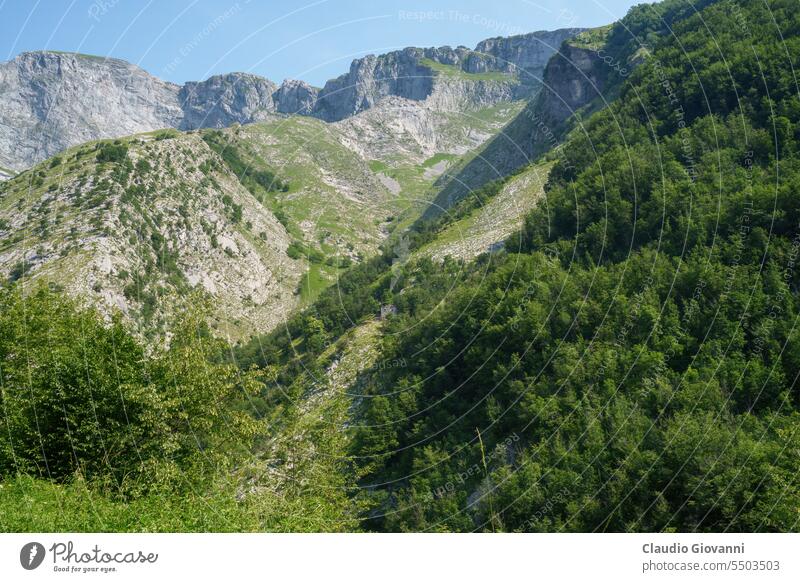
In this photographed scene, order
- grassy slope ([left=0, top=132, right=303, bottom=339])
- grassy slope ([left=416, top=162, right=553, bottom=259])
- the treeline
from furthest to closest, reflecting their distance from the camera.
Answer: grassy slope ([left=0, top=132, right=303, bottom=339]) < grassy slope ([left=416, top=162, right=553, bottom=259]) < the treeline

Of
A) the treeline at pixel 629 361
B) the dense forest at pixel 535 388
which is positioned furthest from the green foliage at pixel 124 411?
the treeline at pixel 629 361

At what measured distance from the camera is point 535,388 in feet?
142

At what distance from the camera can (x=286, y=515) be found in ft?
69.6

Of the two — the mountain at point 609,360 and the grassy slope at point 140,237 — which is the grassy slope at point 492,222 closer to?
the mountain at point 609,360

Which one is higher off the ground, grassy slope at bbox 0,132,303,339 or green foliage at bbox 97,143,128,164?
green foliage at bbox 97,143,128,164

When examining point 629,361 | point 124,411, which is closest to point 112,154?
point 124,411

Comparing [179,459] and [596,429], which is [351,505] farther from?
[596,429]

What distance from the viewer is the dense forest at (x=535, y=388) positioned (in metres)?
24.3

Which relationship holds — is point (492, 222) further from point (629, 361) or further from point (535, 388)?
point (629, 361)

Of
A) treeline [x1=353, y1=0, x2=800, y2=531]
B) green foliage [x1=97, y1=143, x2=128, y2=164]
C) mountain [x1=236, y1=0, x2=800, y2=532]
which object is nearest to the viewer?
treeline [x1=353, y1=0, x2=800, y2=531]

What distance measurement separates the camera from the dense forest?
24297mm

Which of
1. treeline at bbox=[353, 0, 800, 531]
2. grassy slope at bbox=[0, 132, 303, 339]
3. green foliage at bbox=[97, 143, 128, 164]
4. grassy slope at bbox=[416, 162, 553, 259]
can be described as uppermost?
green foliage at bbox=[97, 143, 128, 164]

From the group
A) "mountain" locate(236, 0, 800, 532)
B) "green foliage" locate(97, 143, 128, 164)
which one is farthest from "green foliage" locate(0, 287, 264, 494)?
"green foliage" locate(97, 143, 128, 164)

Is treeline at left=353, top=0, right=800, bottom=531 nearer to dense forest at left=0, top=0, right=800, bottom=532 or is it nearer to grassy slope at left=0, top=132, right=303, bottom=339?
dense forest at left=0, top=0, right=800, bottom=532
